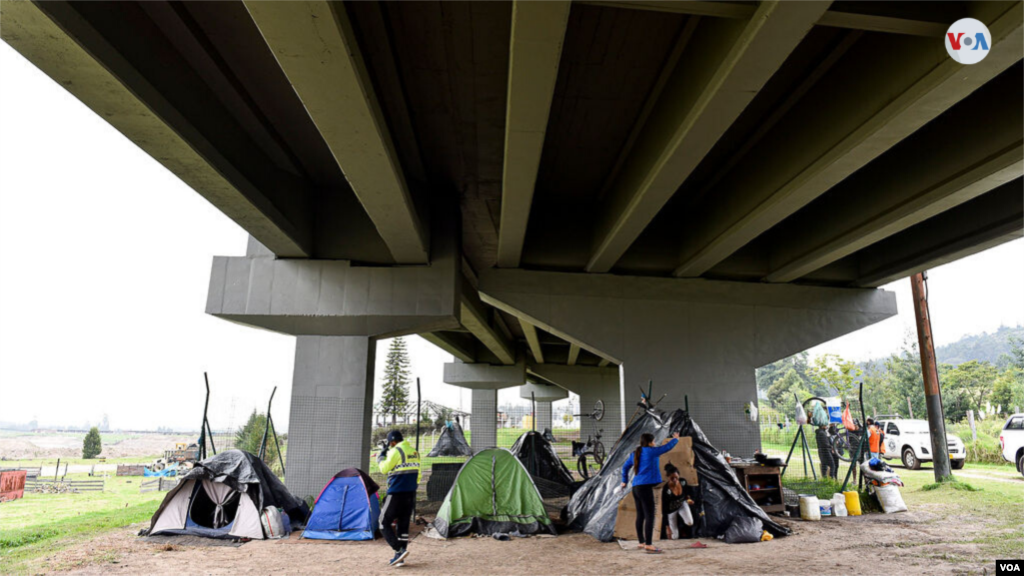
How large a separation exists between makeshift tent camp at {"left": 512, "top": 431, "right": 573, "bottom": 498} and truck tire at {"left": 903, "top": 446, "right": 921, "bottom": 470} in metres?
13.9

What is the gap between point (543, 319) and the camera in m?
13.5

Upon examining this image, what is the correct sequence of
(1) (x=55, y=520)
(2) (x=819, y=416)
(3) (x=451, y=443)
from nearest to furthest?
(2) (x=819, y=416), (1) (x=55, y=520), (3) (x=451, y=443)

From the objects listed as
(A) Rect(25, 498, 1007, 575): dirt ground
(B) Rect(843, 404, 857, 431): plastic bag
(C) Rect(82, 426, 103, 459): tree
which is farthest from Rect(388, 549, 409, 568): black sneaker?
(C) Rect(82, 426, 103, 459): tree

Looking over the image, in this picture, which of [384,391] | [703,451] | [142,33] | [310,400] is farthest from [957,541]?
[384,391]

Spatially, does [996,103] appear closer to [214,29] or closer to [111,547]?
[214,29]

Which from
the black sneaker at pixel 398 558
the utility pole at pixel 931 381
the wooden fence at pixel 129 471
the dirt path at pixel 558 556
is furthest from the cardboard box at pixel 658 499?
the wooden fence at pixel 129 471

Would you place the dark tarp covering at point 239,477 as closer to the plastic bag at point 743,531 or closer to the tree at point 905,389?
the plastic bag at point 743,531

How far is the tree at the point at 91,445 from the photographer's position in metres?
49.4

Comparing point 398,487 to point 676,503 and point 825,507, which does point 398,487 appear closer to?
point 676,503

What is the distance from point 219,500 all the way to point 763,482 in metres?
10.2

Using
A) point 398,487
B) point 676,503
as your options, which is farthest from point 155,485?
point 676,503

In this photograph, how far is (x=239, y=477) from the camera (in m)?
9.41

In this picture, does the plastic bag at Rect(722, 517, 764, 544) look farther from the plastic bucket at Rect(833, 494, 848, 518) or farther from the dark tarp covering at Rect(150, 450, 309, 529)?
the dark tarp covering at Rect(150, 450, 309, 529)

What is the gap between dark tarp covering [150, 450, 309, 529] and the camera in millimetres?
9359
